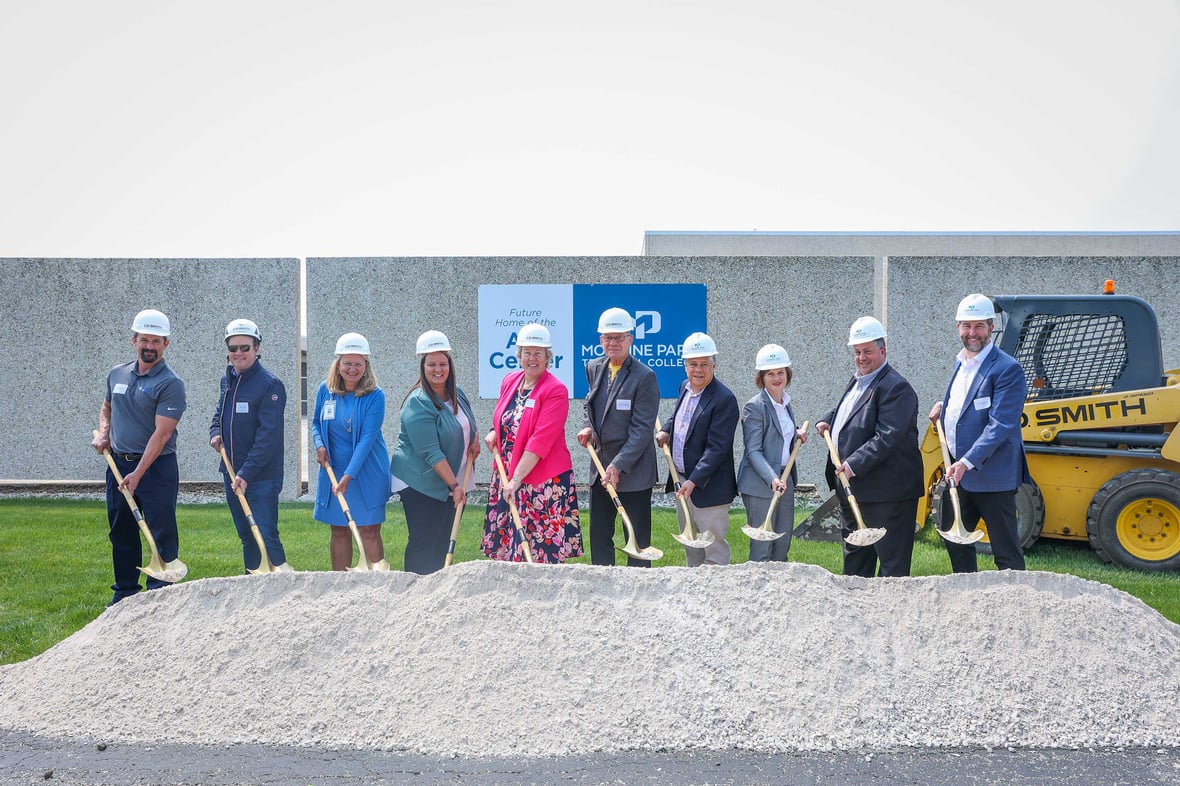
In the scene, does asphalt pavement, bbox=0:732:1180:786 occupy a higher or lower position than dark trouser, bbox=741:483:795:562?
lower

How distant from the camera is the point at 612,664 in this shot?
393 centimetres

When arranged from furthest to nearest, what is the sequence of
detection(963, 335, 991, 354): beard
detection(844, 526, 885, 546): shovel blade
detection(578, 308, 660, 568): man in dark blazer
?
detection(578, 308, 660, 568): man in dark blazer, detection(963, 335, 991, 354): beard, detection(844, 526, 885, 546): shovel blade

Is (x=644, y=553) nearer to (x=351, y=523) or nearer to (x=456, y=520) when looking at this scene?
(x=456, y=520)

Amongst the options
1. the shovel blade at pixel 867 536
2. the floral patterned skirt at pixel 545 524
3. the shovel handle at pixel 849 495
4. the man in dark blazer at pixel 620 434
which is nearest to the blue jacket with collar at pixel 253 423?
the floral patterned skirt at pixel 545 524

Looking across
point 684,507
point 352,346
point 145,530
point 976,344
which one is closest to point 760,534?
point 684,507

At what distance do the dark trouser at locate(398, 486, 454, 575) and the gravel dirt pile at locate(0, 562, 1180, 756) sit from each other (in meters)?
0.72

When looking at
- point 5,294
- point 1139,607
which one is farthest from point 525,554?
point 5,294

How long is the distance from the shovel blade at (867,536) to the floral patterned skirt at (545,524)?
150cm

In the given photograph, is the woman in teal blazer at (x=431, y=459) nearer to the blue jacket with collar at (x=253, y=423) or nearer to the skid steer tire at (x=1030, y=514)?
the blue jacket with collar at (x=253, y=423)

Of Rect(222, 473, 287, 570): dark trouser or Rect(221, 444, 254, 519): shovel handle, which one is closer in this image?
Rect(221, 444, 254, 519): shovel handle

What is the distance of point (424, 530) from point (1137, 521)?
530 cm

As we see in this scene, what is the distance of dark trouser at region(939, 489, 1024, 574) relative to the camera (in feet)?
15.7

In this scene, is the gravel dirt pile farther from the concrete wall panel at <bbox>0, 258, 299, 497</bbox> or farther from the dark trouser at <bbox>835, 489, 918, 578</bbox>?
the concrete wall panel at <bbox>0, 258, 299, 497</bbox>

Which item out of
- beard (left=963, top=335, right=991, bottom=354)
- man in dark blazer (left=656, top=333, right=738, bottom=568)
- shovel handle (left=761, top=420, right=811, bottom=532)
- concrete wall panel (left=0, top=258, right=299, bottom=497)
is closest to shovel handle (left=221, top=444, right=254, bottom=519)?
man in dark blazer (left=656, top=333, right=738, bottom=568)
